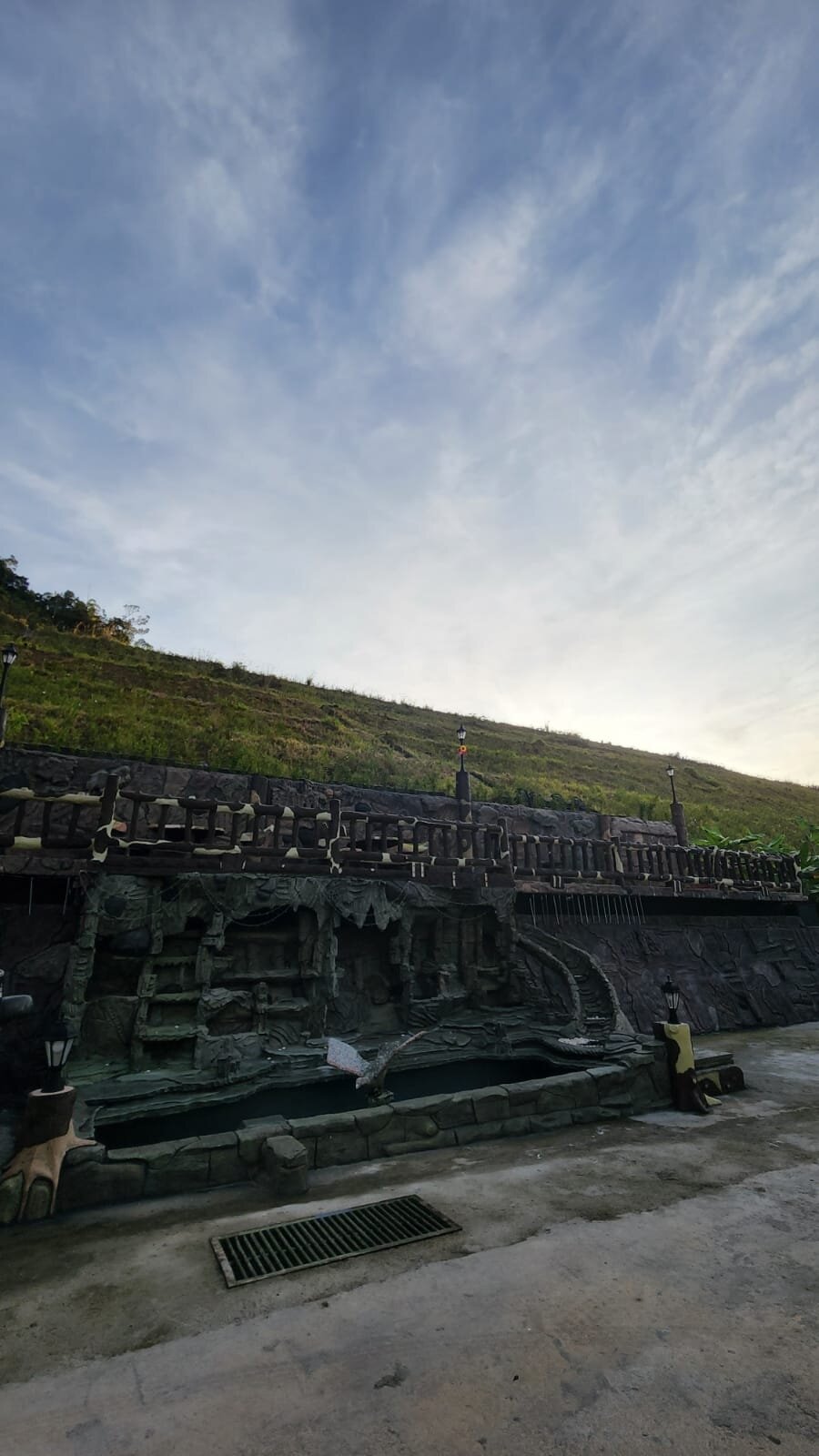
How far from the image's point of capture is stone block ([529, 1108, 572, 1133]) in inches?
352

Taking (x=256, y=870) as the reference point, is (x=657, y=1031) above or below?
below

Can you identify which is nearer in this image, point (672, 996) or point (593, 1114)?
point (593, 1114)

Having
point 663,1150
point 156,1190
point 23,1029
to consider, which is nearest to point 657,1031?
point 663,1150

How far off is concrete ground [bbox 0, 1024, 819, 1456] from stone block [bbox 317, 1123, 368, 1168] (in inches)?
18.1

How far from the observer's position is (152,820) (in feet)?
50.1

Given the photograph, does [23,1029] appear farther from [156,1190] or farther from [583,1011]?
[583,1011]

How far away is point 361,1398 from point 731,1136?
23.5 feet

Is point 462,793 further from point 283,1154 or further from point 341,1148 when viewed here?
point 283,1154

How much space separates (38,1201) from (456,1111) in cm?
499

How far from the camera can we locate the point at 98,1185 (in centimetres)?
667

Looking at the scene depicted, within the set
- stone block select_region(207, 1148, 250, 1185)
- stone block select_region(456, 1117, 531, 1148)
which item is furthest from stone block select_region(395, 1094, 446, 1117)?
stone block select_region(207, 1148, 250, 1185)

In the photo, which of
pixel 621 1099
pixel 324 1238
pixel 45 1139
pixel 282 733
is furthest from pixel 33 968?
pixel 282 733

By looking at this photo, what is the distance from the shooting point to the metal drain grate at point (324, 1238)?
5281 millimetres

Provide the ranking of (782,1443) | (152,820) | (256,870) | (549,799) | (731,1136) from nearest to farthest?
(782,1443) < (731,1136) < (256,870) < (152,820) < (549,799)
